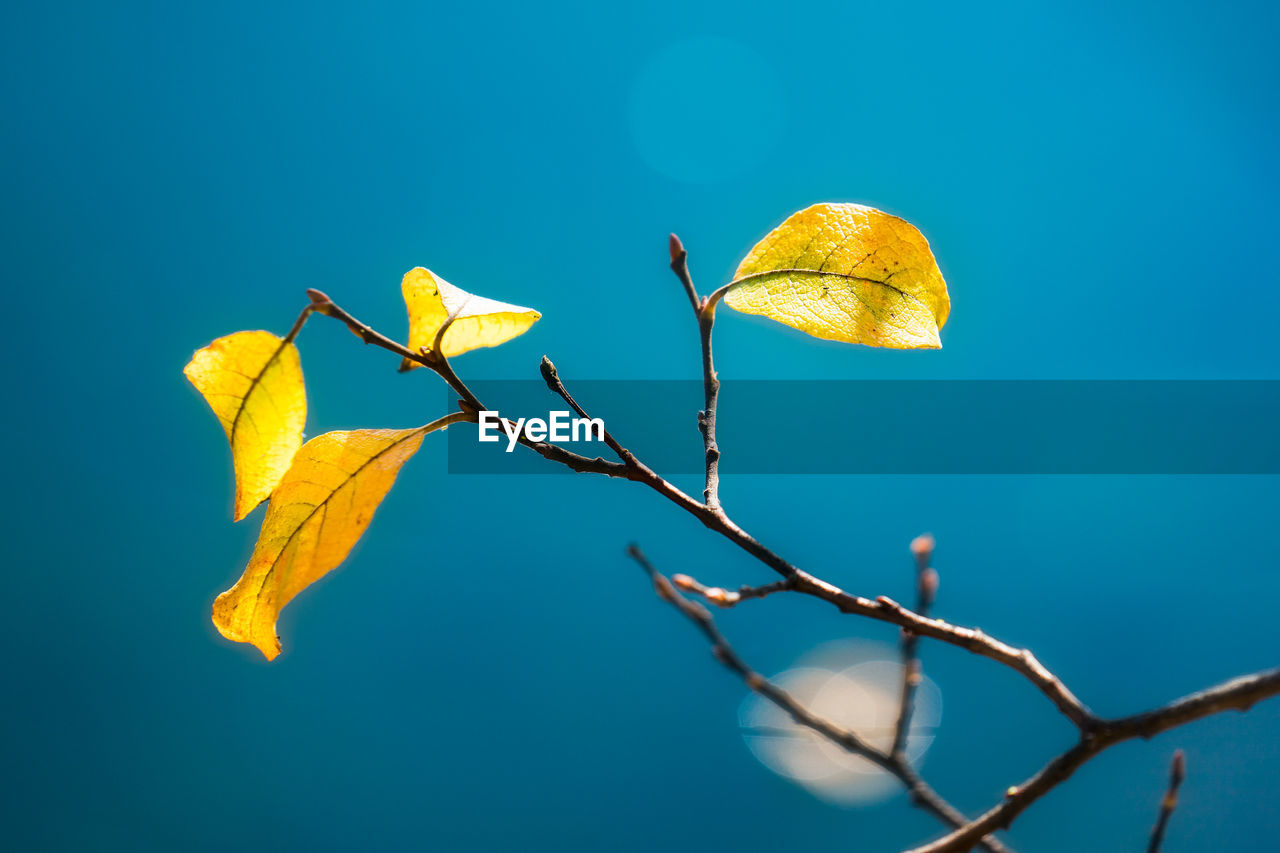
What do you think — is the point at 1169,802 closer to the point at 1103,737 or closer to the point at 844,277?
the point at 1103,737

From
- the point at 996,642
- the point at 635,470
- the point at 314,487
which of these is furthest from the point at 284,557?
the point at 996,642

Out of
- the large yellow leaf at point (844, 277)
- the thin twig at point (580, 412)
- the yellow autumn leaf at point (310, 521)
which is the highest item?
the large yellow leaf at point (844, 277)

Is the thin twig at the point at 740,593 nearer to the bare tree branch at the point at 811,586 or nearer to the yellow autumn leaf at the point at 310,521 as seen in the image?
the bare tree branch at the point at 811,586

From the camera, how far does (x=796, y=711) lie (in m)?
0.29

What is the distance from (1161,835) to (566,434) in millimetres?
296

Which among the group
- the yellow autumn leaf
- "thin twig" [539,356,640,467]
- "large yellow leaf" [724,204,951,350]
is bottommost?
the yellow autumn leaf

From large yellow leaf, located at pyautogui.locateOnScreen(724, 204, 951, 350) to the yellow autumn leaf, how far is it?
0.13m

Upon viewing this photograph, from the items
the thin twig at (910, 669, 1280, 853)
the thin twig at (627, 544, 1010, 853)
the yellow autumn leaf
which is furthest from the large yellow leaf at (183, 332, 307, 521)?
the thin twig at (910, 669, 1280, 853)

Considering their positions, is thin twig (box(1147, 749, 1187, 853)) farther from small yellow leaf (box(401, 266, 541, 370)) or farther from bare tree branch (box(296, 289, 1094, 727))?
small yellow leaf (box(401, 266, 541, 370))

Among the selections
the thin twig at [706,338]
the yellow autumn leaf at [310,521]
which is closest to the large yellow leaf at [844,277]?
the thin twig at [706,338]

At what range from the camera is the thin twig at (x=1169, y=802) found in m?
0.23

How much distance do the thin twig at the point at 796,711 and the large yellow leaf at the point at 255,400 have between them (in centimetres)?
14

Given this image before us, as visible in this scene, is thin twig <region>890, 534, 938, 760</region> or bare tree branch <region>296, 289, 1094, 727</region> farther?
thin twig <region>890, 534, 938, 760</region>

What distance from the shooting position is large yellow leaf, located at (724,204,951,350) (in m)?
0.31
